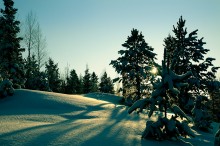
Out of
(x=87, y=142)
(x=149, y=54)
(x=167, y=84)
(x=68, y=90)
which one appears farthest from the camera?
(x=68, y=90)

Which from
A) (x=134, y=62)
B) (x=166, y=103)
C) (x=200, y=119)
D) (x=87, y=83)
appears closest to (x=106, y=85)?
(x=87, y=83)

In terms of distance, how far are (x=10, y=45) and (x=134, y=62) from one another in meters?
14.3

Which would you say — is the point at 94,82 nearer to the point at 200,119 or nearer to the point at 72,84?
the point at 72,84

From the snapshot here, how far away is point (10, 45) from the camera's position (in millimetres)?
28109

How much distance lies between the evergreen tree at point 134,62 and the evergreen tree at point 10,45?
1094cm

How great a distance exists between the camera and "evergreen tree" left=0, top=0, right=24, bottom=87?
27922mm

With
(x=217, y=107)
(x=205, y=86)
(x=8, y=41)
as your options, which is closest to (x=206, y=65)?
(x=205, y=86)

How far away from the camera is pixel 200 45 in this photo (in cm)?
2730

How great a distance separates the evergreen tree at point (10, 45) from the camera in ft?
91.6

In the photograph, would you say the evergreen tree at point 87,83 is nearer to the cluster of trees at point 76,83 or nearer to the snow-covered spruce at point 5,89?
the cluster of trees at point 76,83

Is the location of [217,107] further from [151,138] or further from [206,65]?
[151,138]

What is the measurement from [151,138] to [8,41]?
2361cm

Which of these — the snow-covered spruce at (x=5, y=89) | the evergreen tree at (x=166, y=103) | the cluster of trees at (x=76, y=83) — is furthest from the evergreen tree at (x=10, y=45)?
the cluster of trees at (x=76, y=83)

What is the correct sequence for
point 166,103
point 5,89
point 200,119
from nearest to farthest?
1. point 166,103
2. point 5,89
3. point 200,119
